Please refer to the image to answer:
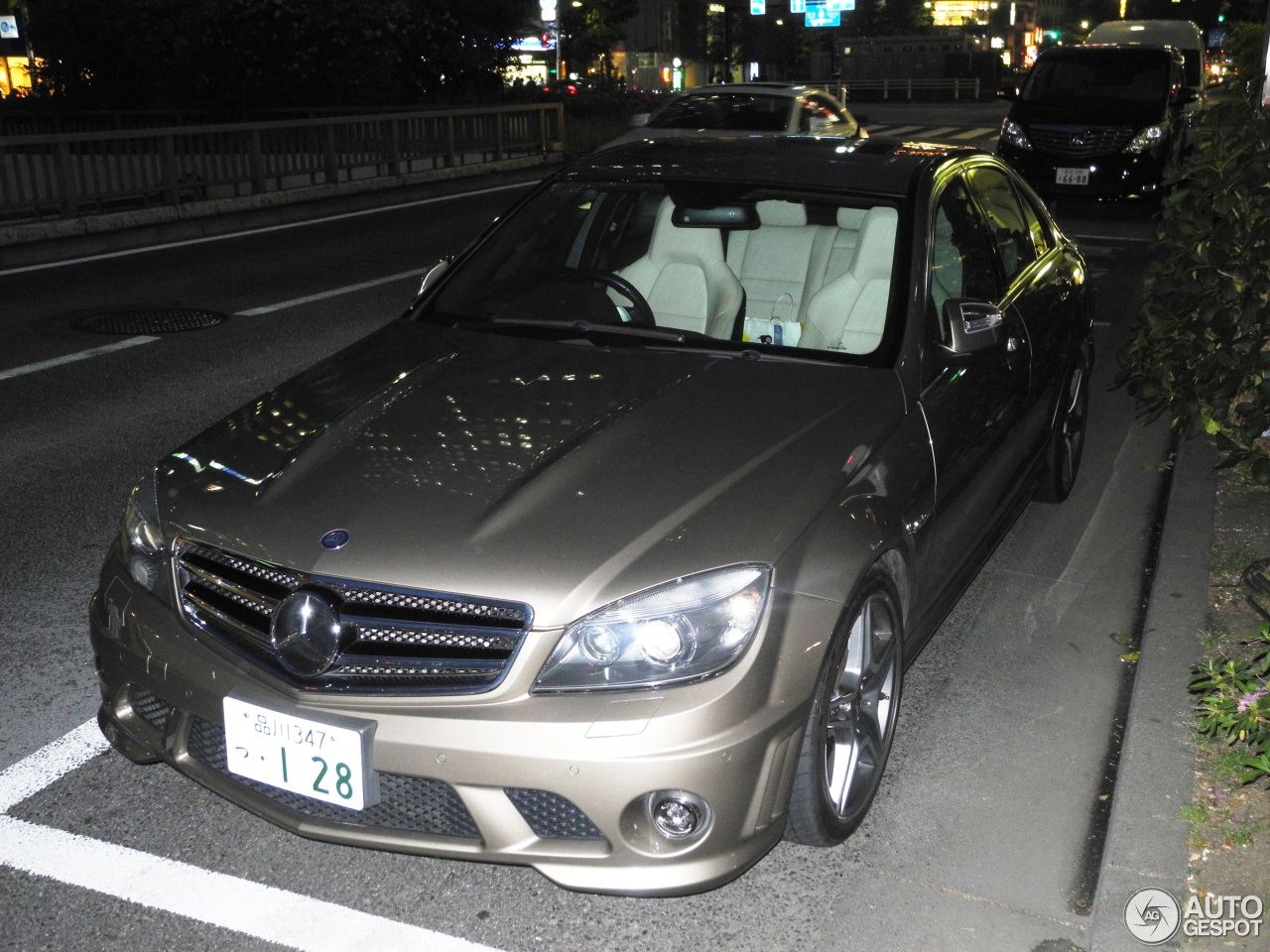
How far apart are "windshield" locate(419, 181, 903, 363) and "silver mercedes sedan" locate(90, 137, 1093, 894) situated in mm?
21

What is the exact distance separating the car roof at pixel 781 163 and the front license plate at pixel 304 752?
95.6 inches

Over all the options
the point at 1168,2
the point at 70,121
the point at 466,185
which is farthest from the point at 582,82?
the point at 1168,2

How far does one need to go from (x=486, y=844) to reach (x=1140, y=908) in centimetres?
148

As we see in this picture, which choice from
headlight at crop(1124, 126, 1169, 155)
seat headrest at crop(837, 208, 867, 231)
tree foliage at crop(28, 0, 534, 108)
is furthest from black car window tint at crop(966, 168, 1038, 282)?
tree foliage at crop(28, 0, 534, 108)

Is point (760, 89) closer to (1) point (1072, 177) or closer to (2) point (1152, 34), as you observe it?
(1) point (1072, 177)

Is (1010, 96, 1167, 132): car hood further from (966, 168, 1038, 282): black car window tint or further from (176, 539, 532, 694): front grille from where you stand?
(176, 539, 532, 694): front grille

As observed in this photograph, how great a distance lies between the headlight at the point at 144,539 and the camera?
10.5ft

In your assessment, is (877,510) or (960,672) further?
(960,672)

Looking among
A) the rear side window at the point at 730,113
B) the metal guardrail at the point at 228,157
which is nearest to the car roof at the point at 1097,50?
the rear side window at the point at 730,113

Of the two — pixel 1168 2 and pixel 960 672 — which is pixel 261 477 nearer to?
pixel 960 672

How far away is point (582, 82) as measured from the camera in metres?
40.8

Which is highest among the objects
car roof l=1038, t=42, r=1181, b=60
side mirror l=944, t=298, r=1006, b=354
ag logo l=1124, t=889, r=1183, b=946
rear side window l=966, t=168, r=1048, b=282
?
car roof l=1038, t=42, r=1181, b=60

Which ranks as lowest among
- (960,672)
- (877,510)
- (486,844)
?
(960,672)

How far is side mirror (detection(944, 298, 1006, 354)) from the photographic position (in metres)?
3.84
